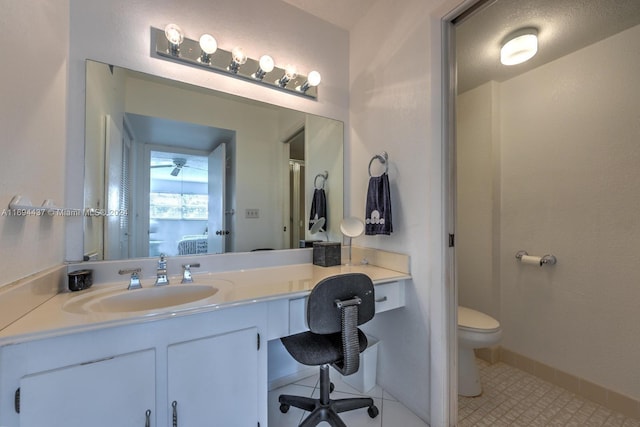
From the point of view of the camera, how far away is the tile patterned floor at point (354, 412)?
4.38ft

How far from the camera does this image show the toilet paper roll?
71.2 inches

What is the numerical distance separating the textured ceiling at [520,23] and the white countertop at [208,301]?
4.98 feet

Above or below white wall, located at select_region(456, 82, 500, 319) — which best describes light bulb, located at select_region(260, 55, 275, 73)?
above

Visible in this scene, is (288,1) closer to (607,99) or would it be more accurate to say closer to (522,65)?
(522,65)

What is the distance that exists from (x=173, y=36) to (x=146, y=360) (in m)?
1.44

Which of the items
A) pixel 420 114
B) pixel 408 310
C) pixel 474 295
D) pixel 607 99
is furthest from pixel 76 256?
pixel 607 99

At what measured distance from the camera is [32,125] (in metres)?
0.86

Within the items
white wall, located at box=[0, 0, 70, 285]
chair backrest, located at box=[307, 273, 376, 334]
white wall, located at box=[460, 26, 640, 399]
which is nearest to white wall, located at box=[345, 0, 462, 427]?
chair backrest, located at box=[307, 273, 376, 334]

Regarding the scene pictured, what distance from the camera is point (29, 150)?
842mm

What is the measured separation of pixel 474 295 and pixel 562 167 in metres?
1.14

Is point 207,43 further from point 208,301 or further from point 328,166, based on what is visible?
point 208,301

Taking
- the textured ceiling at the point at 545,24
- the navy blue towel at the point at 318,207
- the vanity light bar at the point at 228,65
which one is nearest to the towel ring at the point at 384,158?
the navy blue towel at the point at 318,207

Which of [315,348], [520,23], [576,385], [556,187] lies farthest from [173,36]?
[576,385]

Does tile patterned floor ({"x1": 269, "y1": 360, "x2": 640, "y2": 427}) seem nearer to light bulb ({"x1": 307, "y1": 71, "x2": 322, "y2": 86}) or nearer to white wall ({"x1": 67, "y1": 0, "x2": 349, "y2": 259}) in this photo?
white wall ({"x1": 67, "y1": 0, "x2": 349, "y2": 259})
